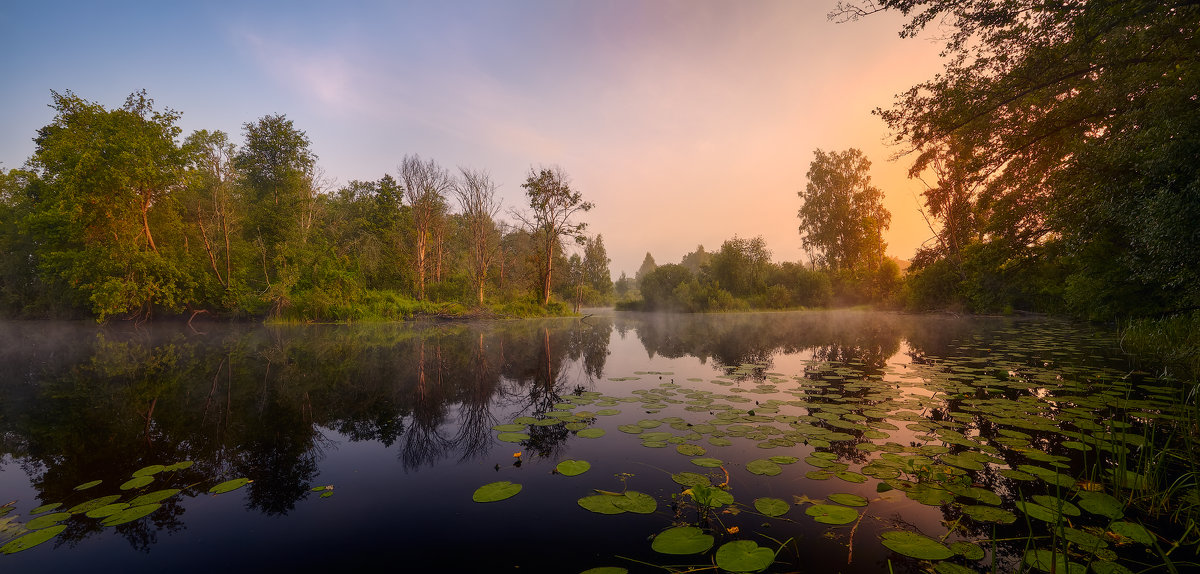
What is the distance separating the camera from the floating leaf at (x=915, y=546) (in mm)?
2461

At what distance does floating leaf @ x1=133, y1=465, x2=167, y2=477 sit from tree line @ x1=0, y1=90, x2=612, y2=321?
24.0 metres

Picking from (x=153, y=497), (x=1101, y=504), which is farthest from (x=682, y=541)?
(x=153, y=497)

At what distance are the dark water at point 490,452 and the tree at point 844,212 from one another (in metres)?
38.4

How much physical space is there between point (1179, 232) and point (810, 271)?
41074 millimetres

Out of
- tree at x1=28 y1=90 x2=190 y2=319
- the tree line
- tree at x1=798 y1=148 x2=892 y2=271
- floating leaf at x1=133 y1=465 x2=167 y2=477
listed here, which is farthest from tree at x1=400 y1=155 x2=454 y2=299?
tree at x1=798 y1=148 x2=892 y2=271

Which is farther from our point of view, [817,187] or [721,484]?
[817,187]

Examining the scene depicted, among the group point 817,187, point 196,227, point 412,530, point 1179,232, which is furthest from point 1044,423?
point 817,187

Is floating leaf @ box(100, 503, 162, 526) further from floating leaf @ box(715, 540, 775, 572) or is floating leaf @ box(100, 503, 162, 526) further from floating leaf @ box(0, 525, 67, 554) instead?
floating leaf @ box(715, 540, 775, 572)

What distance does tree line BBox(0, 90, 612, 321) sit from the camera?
2067 centimetres

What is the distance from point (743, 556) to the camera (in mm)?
2408

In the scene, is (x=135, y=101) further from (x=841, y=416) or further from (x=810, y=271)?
(x=810, y=271)

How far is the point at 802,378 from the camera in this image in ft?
26.9

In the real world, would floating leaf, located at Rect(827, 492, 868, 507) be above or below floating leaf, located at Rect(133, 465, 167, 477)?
below

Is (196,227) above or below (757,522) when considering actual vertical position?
above
